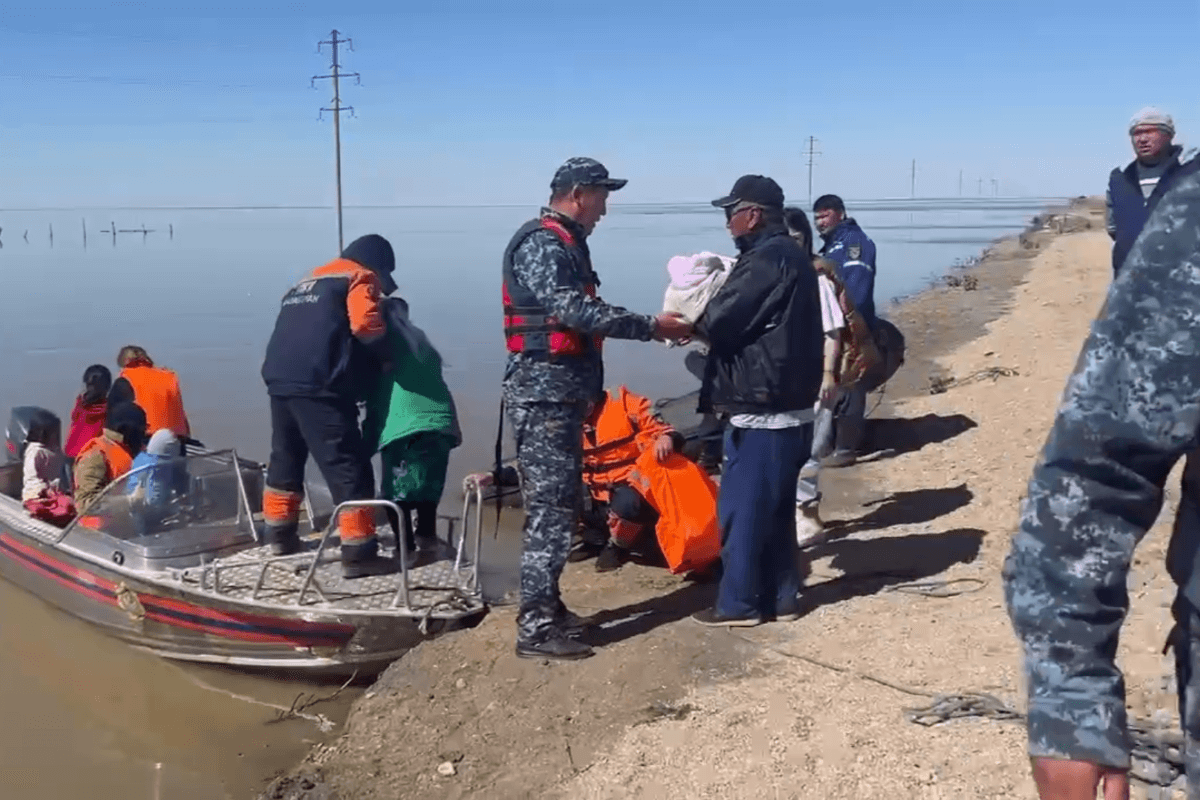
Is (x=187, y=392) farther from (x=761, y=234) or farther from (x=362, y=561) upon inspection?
(x=761, y=234)

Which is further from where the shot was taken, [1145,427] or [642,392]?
[642,392]

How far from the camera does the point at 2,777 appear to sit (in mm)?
5523

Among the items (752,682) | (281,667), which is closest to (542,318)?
(752,682)

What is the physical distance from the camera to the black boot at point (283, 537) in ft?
20.1

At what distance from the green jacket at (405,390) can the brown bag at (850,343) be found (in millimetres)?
2382

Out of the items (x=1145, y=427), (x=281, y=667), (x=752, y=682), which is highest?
(x=1145, y=427)

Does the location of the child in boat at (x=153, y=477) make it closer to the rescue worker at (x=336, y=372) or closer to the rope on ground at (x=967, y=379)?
the rescue worker at (x=336, y=372)

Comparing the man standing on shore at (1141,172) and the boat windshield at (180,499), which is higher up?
the man standing on shore at (1141,172)

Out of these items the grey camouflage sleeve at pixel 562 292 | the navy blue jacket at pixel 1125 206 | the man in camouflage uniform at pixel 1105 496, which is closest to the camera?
the man in camouflage uniform at pixel 1105 496

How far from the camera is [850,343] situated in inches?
268

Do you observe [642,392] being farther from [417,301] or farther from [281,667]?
[417,301]

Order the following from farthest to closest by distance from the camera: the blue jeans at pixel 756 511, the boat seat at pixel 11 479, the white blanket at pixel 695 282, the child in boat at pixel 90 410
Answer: the boat seat at pixel 11 479, the child in boat at pixel 90 410, the white blanket at pixel 695 282, the blue jeans at pixel 756 511

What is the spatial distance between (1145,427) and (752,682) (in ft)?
Answer: 10.3

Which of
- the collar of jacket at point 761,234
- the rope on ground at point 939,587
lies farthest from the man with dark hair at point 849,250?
the collar of jacket at point 761,234
